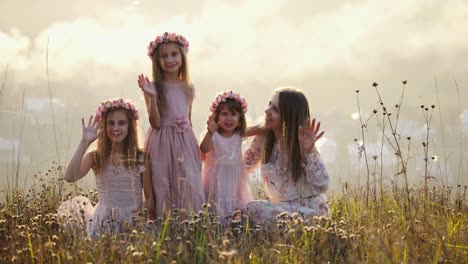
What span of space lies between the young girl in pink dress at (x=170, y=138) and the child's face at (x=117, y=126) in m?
0.31

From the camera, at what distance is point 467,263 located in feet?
15.7

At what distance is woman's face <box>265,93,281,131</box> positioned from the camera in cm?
698

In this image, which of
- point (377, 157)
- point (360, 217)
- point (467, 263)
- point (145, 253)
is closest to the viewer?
point (145, 253)

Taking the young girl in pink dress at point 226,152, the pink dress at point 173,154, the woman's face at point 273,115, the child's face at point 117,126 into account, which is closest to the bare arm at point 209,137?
the young girl in pink dress at point 226,152

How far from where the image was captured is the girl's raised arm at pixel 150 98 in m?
6.61

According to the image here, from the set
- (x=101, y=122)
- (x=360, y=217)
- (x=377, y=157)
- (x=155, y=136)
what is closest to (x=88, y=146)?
(x=101, y=122)

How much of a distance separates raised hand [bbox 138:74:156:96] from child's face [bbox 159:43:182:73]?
34 cm

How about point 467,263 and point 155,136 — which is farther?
point 155,136

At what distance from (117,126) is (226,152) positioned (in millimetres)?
1313

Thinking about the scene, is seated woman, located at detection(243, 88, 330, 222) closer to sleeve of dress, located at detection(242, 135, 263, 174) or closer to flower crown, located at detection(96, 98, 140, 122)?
sleeve of dress, located at detection(242, 135, 263, 174)

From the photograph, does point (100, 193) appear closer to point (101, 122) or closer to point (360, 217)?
point (101, 122)

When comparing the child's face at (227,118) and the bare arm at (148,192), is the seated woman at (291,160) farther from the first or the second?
the bare arm at (148,192)

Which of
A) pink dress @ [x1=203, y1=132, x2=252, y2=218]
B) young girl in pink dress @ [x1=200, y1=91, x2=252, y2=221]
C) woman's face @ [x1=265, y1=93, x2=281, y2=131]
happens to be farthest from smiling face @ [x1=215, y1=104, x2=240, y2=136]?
woman's face @ [x1=265, y1=93, x2=281, y2=131]

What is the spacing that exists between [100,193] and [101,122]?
0.81 meters
